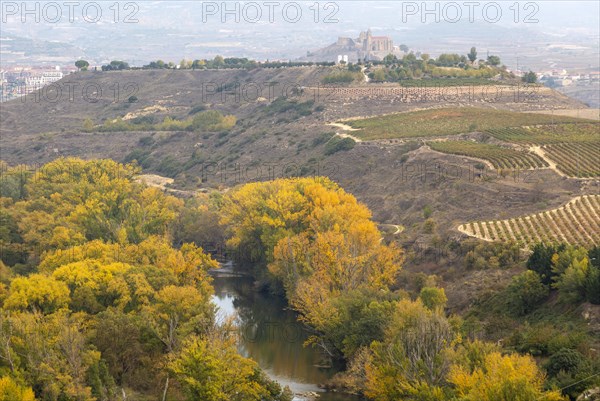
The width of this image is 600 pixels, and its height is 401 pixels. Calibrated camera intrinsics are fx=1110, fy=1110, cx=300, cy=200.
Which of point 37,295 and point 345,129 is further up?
point 345,129

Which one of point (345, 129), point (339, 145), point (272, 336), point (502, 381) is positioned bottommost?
point (272, 336)

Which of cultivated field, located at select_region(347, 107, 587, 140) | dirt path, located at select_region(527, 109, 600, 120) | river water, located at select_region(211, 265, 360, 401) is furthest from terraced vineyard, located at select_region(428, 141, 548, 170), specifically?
dirt path, located at select_region(527, 109, 600, 120)

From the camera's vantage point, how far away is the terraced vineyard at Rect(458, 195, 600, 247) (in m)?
61.0

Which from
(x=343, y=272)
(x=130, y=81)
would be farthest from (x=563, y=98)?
(x=343, y=272)

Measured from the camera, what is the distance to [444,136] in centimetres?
9588

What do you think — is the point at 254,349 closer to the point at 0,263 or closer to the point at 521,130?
the point at 0,263

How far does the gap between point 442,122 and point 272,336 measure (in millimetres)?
48354

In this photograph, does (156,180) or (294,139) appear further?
(294,139)

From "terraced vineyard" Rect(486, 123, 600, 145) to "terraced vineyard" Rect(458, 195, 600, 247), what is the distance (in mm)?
19661

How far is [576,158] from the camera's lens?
80.6m

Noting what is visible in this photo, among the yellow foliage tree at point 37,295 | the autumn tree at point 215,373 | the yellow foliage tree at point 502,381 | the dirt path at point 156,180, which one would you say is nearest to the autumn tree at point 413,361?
the yellow foliage tree at point 502,381

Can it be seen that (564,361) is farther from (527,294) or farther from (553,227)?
(553,227)

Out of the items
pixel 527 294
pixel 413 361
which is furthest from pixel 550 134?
pixel 413 361

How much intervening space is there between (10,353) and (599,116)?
276 feet
